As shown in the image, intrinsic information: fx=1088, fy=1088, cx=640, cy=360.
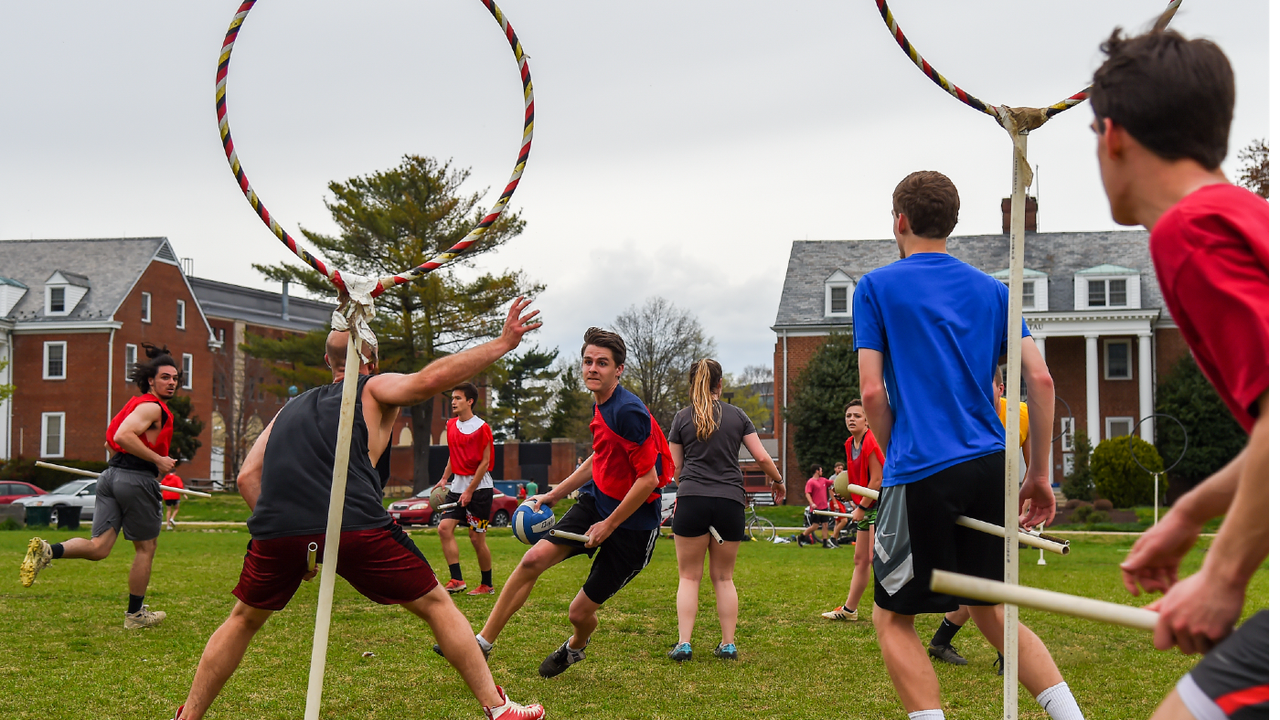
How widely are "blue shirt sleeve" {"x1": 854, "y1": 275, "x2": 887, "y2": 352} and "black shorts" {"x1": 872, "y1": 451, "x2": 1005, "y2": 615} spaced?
1.77 ft

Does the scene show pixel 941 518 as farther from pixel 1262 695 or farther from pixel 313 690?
pixel 313 690

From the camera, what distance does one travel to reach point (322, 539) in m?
→ 4.59

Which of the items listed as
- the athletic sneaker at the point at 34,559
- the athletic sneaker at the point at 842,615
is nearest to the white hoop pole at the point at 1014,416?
the athletic sneaker at the point at 842,615

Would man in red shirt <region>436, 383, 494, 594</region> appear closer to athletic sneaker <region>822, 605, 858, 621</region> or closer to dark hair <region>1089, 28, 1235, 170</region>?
→ athletic sneaker <region>822, 605, 858, 621</region>

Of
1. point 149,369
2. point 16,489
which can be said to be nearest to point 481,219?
point 149,369

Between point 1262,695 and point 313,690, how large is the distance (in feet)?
10.5

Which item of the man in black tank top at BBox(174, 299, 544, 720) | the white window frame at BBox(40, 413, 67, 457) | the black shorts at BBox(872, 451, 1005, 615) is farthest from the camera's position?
the white window frame at BBox(40, 413, 67, 457)

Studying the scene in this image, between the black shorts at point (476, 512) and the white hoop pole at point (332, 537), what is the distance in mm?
7293

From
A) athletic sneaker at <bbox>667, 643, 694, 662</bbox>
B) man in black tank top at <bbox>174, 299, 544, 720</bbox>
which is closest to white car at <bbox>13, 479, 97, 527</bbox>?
athletic sneaker at <bbox>667, 643, 694, 662</bbox>

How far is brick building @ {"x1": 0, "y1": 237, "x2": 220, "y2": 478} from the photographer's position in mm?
51219

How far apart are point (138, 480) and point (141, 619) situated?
44.5 inches

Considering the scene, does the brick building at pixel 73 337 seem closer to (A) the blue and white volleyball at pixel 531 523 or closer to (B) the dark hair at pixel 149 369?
(B) the dark hair at pixel 149 369

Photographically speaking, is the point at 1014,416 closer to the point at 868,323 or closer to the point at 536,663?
the point at 868,323

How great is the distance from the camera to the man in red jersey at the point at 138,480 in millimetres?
8836
